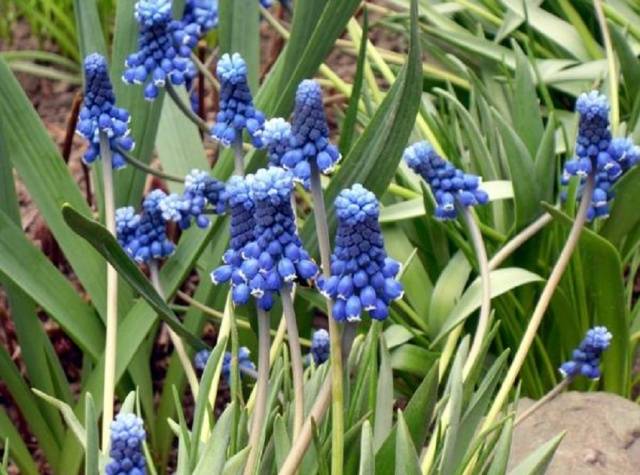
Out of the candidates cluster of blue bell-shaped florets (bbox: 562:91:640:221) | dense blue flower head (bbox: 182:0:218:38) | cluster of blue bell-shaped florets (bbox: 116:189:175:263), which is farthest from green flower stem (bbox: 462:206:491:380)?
dense blue flower head (bbox: 182:0:218:38)

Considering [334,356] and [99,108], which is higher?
[99,108]

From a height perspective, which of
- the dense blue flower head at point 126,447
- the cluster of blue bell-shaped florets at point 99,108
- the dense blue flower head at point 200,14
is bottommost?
the dense blue flower head at point 126,447

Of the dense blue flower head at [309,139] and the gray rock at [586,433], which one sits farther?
the gray rock at [586,433]

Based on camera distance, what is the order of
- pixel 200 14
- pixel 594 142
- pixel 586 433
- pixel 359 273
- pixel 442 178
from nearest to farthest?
pixel 359 273
pixel 594 142
pixel 442 178
pixel 586 433
pixel 200 14

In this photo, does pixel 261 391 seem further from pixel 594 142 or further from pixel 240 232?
pixel 594 142

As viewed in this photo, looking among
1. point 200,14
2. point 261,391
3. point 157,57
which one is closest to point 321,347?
point 261,391

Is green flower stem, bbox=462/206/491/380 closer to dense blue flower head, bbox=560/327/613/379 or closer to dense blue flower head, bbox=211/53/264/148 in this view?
dense blue flower head, bbox=560/327/613/379

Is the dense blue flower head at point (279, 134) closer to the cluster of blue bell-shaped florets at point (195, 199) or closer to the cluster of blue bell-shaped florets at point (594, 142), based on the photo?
the cluster of blue bell-shaped florets at point (195, 199)

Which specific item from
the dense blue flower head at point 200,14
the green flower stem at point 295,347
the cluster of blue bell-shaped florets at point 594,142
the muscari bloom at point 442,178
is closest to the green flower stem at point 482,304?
the muscari bloom at point 442,178
